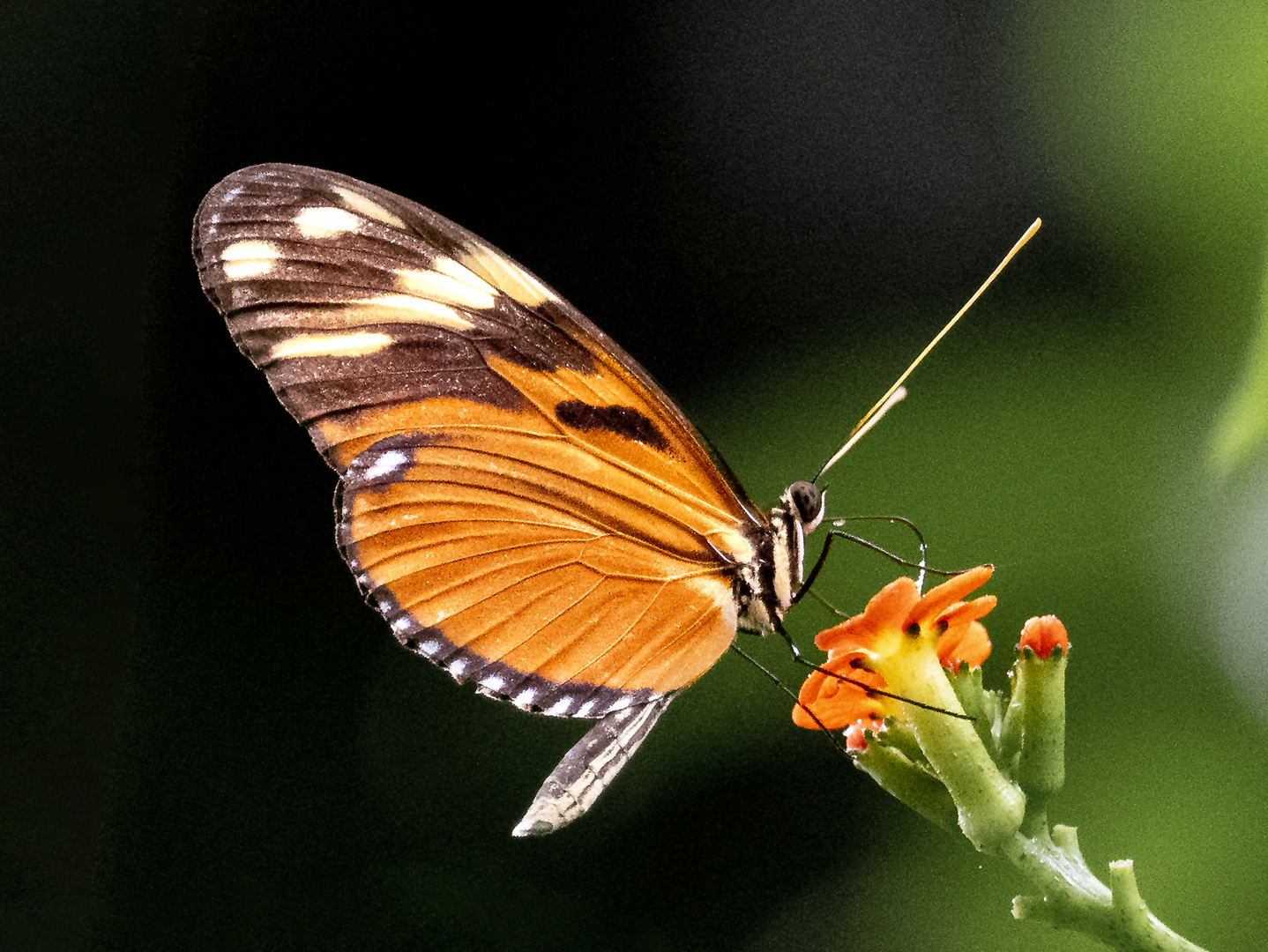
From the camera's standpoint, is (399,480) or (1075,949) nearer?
Result: (399,480)

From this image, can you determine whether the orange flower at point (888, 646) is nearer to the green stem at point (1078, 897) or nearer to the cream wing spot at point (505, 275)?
the green stem at point (1078, 897)

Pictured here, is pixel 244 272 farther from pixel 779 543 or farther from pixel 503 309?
pixel 779 543

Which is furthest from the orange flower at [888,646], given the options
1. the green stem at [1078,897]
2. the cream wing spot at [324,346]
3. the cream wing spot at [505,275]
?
the cream wing spot at [324,346]

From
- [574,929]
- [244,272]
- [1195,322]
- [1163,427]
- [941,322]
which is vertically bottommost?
[574,929]

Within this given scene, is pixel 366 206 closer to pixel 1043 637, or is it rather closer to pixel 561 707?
pixel 561 707

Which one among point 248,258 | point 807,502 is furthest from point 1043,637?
point 248,258

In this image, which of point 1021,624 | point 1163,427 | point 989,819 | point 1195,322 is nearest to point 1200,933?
point 1021,624

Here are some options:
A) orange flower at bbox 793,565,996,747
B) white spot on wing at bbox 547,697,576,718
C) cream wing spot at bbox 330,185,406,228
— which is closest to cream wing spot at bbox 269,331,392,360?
cream wing spot at bbox 330,185,406,228
